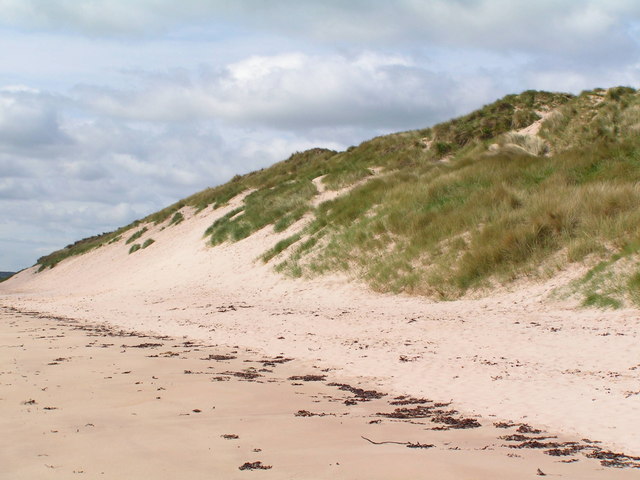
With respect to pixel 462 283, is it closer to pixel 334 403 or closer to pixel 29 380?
pixel 334 403

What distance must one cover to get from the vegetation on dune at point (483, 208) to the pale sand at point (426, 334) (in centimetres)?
84

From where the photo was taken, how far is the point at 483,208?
1947cm

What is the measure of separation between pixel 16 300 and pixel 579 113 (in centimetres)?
2172

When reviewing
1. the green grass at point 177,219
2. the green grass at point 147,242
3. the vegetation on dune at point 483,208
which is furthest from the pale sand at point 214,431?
the green grass at point 177,219

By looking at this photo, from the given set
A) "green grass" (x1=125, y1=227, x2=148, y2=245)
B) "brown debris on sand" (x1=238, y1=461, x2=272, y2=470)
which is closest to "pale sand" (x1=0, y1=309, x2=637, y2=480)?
"brown debris on sand" (x1=238, y1=461, x2=272, y2=470)

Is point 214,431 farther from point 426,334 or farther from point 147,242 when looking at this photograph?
point 147,242

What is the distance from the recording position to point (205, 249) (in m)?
29.1

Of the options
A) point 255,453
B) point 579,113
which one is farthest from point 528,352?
point 579,113

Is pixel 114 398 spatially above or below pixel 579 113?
below

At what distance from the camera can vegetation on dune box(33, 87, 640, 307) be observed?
52.9 ft

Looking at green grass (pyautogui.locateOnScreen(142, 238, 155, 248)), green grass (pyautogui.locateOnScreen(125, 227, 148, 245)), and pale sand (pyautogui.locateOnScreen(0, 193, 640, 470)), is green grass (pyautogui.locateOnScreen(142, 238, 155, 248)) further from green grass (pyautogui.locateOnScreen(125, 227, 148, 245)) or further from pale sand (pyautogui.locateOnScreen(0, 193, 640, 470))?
pale sand (pyautogui.locateOnScreen(0, 193, 640, 470))

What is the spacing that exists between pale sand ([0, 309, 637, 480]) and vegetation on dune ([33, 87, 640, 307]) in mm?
7566

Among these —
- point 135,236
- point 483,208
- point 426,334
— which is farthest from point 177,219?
point 426,334

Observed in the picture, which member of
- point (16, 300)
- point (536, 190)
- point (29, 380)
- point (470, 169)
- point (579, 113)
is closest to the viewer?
point (29, 380)
